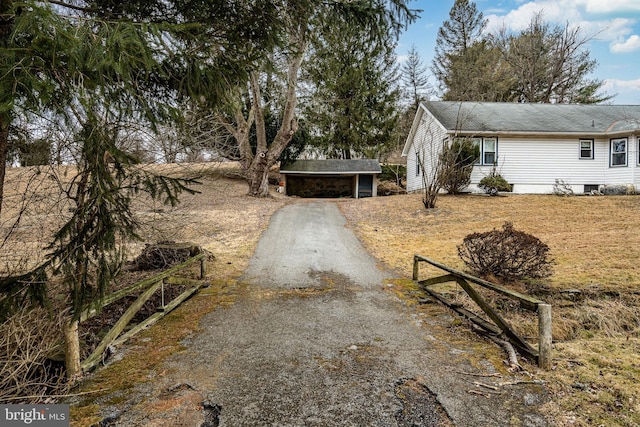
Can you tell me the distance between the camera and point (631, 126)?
16.0 metres

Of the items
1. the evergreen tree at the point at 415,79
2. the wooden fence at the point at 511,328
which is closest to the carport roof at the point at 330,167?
the evergreen tree at the point at 415,79

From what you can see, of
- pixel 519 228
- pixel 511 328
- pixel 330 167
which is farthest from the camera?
pixel 330 167

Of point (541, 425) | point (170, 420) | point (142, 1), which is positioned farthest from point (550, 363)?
point (142, 1)

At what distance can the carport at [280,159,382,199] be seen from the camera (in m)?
24.0

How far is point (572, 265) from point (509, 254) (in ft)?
7.69

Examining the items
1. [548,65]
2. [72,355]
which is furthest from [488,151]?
[72,355]

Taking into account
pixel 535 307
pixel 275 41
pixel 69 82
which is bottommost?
pixel 535 307

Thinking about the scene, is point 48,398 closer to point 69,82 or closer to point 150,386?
point 150,386

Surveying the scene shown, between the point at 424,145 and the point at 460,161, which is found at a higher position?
the point at 424,145

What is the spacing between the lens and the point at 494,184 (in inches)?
647

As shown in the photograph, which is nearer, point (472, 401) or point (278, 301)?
point (472, 401)

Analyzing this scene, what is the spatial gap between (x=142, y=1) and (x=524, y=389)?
6135 millimetres

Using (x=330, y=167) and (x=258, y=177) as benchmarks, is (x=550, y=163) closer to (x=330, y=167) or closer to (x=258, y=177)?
(x=330, y=167)

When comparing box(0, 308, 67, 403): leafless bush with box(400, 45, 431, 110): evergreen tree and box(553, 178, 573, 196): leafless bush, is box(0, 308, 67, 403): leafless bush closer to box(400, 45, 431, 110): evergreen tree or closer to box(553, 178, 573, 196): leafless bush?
box(553, 178, 573, 196): leafless bush
